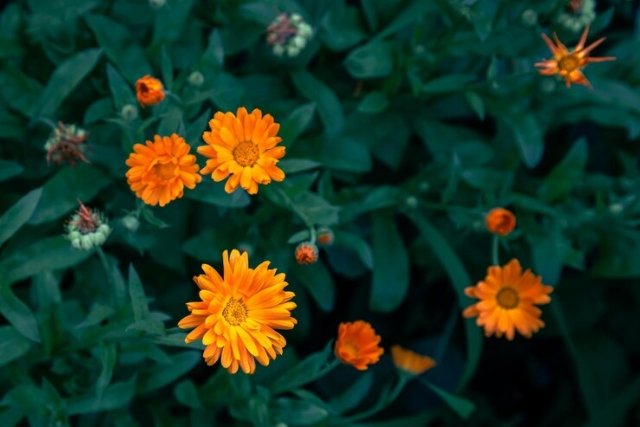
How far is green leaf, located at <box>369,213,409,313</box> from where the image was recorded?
9.31 ft

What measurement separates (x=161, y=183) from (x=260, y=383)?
793 mm

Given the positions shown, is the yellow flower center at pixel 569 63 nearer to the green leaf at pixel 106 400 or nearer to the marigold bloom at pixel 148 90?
the marigold bloom at pixel 148 90

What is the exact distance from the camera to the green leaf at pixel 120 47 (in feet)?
8.61

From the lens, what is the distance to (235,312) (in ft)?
6.26

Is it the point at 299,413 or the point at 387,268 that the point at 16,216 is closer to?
the point at 299,413

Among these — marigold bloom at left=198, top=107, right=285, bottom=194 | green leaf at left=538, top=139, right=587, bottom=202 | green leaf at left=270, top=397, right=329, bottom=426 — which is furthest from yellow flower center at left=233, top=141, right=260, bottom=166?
green leaf at left=538, top=139, right=587, bottom=202

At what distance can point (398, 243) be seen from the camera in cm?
290

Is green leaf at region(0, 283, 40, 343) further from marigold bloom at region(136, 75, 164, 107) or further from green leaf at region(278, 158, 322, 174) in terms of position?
green leaf at region(278, 158, 322, 174)

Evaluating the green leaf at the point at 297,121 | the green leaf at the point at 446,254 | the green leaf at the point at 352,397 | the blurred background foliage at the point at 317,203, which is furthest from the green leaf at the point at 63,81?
the green leaf at the point at 352,397

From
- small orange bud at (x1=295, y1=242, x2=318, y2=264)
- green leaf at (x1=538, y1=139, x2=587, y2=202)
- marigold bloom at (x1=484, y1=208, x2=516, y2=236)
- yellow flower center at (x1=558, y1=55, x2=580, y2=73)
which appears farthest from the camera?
green leaf at (x1=538, y1=139, x2=587, y2=202)

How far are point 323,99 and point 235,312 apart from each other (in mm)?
1040

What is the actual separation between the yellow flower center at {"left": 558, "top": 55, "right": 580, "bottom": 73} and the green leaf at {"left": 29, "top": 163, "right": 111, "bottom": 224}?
1251mm

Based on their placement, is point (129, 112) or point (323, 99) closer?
point (129, 112)

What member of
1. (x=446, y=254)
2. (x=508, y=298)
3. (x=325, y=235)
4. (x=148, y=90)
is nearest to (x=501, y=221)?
(x=508, y=298)
